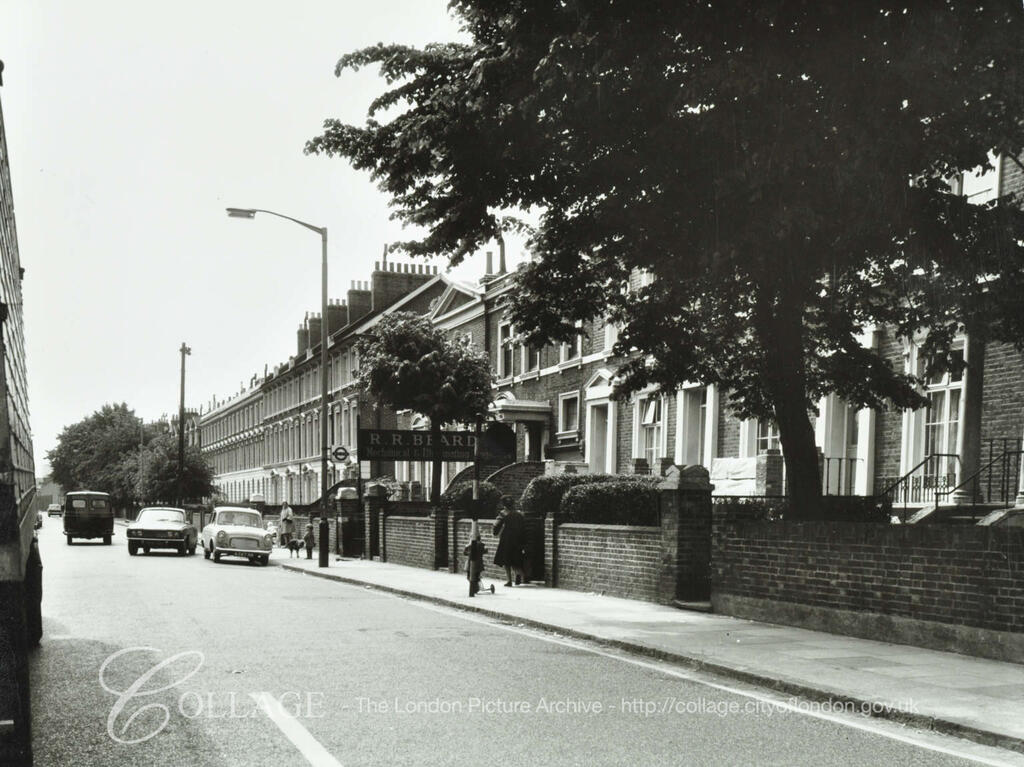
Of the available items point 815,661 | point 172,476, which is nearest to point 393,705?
point 815,661

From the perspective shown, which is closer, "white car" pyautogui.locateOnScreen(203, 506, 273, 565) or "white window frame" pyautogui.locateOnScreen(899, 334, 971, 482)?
"white window frame" pyautogui.locateOnScreen(899, 334, 971, 482)

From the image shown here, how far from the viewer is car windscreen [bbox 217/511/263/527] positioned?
106 feet

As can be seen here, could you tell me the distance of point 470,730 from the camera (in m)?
7.27

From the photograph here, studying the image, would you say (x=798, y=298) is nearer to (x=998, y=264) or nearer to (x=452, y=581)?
(x=998, y=264)

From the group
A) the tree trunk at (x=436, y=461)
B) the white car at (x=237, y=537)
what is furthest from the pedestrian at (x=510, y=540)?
the white car at (x=237, y=537)

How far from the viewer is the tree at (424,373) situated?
29656 mm

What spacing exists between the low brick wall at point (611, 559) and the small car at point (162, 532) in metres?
19.2

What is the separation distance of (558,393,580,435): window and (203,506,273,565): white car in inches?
386

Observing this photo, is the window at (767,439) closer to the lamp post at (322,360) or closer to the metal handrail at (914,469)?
the metal handrail at (914,469)

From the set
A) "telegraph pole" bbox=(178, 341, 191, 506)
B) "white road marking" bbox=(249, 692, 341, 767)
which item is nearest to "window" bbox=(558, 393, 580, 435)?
"white road marking" bbox=(249, 692, 341, 767)

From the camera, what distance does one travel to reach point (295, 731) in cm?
716

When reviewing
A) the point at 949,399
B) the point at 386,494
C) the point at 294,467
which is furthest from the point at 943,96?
the point at 294,467

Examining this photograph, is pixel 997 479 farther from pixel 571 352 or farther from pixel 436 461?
pixel 571 352

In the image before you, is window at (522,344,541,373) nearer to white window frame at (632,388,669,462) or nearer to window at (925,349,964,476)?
white window frame at (632,388,669,462)
